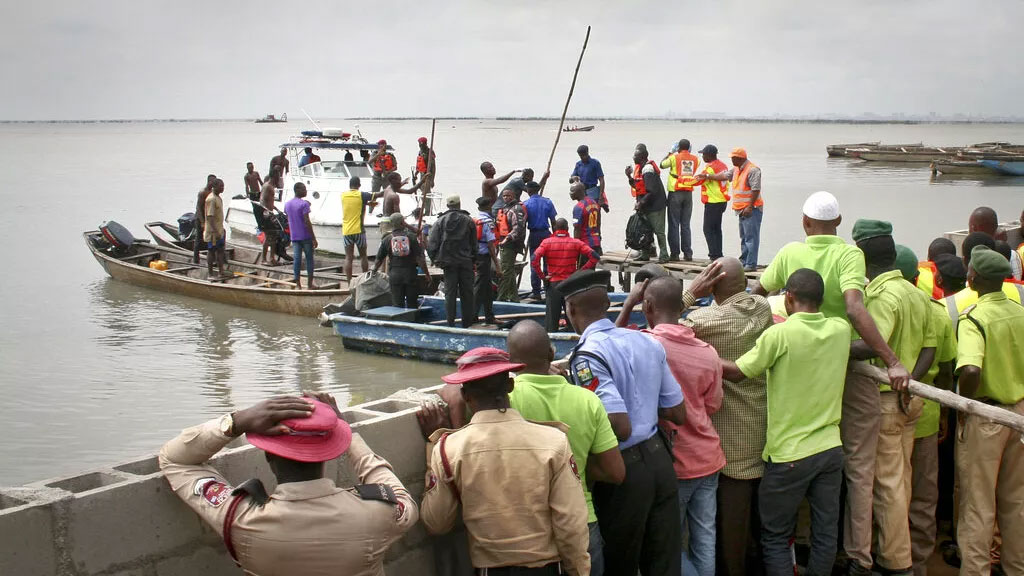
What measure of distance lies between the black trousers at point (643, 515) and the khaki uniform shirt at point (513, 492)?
45cm

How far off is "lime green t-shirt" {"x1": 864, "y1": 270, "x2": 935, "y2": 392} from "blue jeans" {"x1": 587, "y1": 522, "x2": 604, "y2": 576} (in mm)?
1787

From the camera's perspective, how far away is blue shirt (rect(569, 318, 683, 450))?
3838 mm

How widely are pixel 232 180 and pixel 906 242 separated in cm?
4051

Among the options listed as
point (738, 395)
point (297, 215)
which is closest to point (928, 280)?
point (738, 395)

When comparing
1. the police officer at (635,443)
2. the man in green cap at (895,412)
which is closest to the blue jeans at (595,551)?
the police officer at (635,443)

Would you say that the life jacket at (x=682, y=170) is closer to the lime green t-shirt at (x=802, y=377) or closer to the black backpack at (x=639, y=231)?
the black backpack at (x=639, y=231)

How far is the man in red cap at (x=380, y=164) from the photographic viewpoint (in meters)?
19.4

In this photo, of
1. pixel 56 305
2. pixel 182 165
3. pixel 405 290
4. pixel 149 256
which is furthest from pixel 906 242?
pixel 182 165

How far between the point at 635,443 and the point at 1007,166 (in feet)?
149

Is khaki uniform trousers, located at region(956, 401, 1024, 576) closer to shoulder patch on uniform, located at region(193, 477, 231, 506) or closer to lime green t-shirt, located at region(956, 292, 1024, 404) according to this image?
lime green t-shirt, located at region(956, 292, 1024, 404)

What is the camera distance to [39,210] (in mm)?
38844

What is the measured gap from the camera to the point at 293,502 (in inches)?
114

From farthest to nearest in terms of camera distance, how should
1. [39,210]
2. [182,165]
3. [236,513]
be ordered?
[182,165]
[39,210]
[236,513]

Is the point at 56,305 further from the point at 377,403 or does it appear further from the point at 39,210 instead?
the point at 39,210
